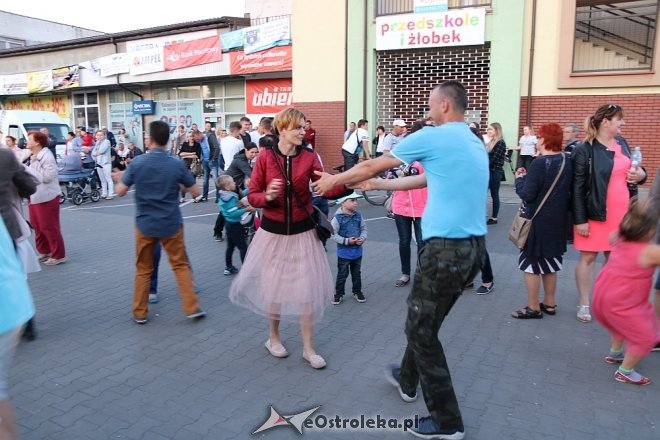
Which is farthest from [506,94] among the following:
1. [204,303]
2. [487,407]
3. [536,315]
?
[487,407]

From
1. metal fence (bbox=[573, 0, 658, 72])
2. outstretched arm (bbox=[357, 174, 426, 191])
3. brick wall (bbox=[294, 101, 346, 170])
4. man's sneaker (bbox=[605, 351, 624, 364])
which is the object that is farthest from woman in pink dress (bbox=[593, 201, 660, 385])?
brick wall (bbox=[294, 101, 346, 170])

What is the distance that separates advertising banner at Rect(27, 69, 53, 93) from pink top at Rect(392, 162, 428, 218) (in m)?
26.0

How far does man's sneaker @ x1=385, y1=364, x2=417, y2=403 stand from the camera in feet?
11.9

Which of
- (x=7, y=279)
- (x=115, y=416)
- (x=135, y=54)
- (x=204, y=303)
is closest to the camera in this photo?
(x=7, y=279)

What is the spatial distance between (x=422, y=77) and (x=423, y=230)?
1329 centimetres

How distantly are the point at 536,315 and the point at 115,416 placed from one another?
12.5 feet

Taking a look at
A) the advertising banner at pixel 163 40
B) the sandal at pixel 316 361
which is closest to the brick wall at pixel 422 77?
the advertising banner at pixel 163 40

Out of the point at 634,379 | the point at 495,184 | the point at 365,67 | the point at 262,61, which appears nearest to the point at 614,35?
the point at 365,67

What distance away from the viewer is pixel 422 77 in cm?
1555

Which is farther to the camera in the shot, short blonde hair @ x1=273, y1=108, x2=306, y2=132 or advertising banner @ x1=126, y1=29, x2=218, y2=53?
advertising banner @ x1=126, y1=29, x2=218, y2=53

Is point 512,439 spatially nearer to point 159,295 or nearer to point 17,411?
point 17,411

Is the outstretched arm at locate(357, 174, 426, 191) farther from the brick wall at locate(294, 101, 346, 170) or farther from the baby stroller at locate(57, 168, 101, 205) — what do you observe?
the brick wall at locate(294, 101, 346, 170)

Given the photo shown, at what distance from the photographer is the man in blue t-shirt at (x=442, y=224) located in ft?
9.65

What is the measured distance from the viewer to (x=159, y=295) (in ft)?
20.1
